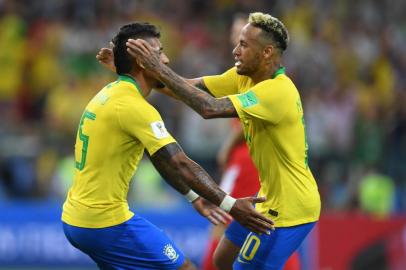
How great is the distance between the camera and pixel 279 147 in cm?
780

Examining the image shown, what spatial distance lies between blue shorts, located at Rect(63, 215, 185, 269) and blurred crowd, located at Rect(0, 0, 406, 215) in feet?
23.5

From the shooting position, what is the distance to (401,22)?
61.9 feet

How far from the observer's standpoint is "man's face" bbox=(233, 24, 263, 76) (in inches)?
307

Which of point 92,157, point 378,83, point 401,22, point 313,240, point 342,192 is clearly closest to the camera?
point 92,157

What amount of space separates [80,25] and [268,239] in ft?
31.5

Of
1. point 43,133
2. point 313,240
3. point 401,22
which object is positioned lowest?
point 313,240

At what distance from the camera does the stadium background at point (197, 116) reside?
13.8 meters

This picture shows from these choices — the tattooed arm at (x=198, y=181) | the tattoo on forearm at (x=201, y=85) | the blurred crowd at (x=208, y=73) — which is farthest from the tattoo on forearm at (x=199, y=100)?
the blurred crowd at (x=208, y=73)

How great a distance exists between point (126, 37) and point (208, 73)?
8.60 metres

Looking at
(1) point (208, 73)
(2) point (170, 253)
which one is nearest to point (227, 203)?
(2) point (170, 253)

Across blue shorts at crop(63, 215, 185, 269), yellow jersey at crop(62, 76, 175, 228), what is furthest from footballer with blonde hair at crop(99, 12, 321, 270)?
blue shorts at crop(63, 215, 185, 269)

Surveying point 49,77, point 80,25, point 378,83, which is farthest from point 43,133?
point 378,83

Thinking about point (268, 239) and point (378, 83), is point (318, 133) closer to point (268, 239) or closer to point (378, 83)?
point (378, 83)

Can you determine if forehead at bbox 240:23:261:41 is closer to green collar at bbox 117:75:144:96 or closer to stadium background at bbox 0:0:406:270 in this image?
green collar at bbox 117:75:144:96
